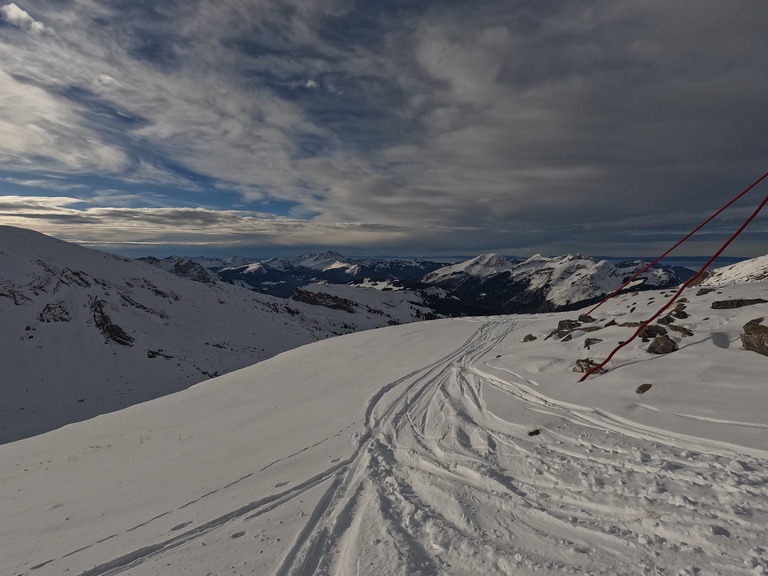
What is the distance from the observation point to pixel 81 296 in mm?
42281

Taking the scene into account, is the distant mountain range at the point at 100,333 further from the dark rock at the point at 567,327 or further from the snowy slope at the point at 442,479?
the dark rock at the point at 567,327

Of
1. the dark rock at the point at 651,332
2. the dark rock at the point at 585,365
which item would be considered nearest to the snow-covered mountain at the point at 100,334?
the dark rock at the point at 585,365

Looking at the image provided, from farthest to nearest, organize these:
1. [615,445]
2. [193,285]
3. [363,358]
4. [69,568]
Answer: [193,285] → [363,358] → [615,445] → [69,568]

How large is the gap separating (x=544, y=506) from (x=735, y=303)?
1345 centimetres

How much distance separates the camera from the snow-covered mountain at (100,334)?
89.6 feet

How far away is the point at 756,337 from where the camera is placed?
8.56 meters

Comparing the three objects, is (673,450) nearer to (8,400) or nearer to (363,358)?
(363,358)

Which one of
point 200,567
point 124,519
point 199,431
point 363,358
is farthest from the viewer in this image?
point 363,358

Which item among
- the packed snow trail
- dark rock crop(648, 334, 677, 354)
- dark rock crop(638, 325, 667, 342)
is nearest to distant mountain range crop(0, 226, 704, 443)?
the packed snow trail

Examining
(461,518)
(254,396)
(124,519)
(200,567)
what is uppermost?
(461,518)

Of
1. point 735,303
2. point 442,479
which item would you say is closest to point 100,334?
point 442,479

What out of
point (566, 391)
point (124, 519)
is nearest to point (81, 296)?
point (124, 519)

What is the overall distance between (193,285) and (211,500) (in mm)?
73972

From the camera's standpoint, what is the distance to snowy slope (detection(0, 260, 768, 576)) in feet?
13.7
